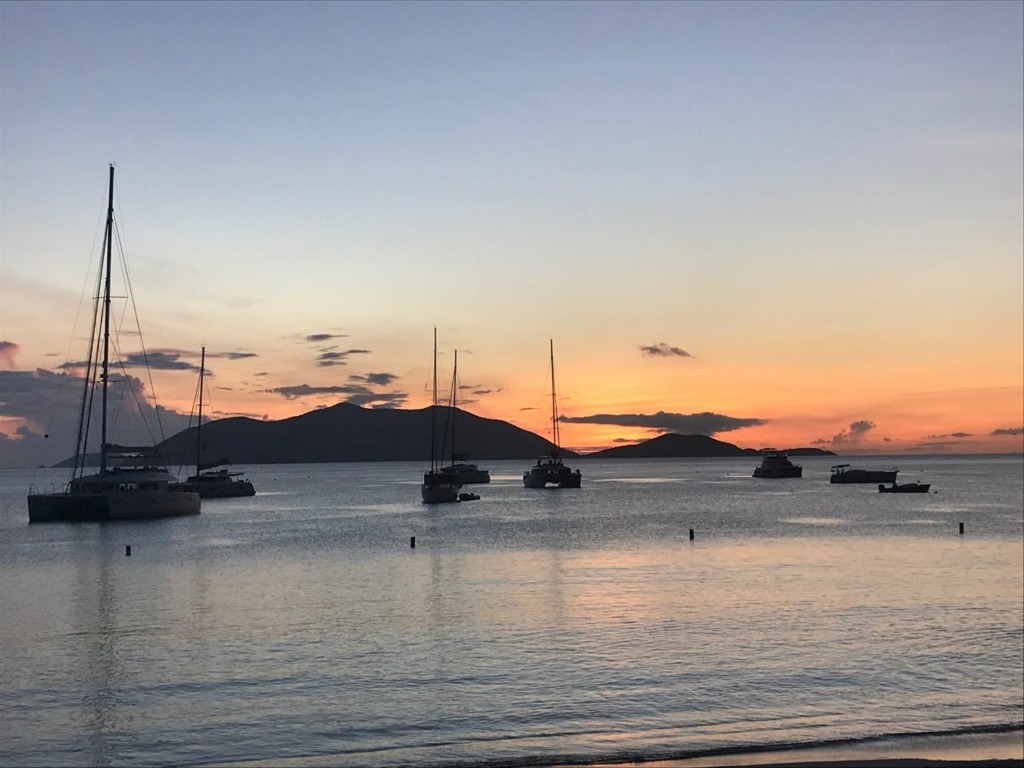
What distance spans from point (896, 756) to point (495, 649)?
1390 centimetres

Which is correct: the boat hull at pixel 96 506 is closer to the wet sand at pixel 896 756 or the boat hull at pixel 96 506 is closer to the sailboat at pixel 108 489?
the sailboat at pixel 108 489

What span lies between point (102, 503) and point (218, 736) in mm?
67123

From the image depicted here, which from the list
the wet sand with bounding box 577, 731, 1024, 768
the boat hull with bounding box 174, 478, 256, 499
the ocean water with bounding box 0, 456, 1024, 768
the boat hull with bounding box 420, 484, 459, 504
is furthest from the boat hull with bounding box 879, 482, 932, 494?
the wet sand with bounding box 577, 731, 1024, 768

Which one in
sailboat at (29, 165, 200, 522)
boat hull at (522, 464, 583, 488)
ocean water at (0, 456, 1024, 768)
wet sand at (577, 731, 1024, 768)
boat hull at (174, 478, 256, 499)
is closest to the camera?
wet sand at (577, 731, 1024, 768)

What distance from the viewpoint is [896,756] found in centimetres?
1839

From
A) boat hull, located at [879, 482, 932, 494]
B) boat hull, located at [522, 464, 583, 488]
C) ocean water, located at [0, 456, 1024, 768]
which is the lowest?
ocean water, located at [0, 456, 1024, 768]

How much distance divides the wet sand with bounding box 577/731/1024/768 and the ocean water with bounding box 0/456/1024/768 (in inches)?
26.7

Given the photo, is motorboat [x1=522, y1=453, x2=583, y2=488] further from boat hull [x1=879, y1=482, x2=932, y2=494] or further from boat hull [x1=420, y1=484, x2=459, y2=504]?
boat hull [x1=879, y1=482, x2=932, y2=494]

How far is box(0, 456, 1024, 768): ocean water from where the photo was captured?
68.0ft

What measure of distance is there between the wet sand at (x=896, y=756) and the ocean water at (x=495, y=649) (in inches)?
26.7

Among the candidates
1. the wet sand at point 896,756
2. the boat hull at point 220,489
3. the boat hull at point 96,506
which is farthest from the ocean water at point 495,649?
the boat hull at point 220,489

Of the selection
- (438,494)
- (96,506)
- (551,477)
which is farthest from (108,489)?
(551,477)

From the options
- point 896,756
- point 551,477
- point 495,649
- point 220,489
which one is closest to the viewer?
point 896,756

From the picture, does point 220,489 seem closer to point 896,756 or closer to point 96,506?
point 96,506
